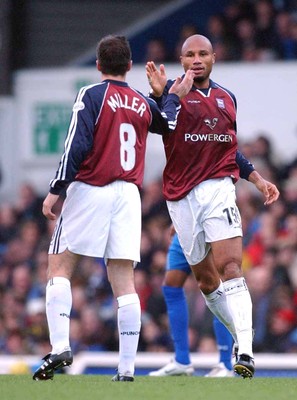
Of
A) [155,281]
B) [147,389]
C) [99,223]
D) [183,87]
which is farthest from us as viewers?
[155,281]

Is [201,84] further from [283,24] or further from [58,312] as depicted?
[283,24]

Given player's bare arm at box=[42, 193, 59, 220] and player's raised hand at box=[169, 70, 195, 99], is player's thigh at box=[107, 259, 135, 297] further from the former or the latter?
player's raised hand at box=[169, 70, 195, 99]

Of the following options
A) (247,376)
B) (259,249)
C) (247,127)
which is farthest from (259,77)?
(247,376)

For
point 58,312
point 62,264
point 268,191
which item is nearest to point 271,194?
point 268,191

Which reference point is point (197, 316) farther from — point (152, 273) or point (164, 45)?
point (164, 45)

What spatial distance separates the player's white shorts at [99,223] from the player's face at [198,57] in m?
1.17

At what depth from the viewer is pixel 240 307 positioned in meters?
8.70

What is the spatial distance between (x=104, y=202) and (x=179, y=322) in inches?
80.7

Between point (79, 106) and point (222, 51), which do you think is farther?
point (222, 51)

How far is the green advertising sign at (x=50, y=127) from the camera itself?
1750 centimetres

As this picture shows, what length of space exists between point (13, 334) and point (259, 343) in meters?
3.31

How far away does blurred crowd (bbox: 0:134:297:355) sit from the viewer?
1346cm

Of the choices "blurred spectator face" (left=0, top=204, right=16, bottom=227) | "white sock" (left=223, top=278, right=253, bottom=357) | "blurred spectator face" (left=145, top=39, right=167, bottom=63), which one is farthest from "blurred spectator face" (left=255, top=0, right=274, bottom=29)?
"white sock" (left=223, top=278, right=253, bottom=357)

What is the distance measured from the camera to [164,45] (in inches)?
716
